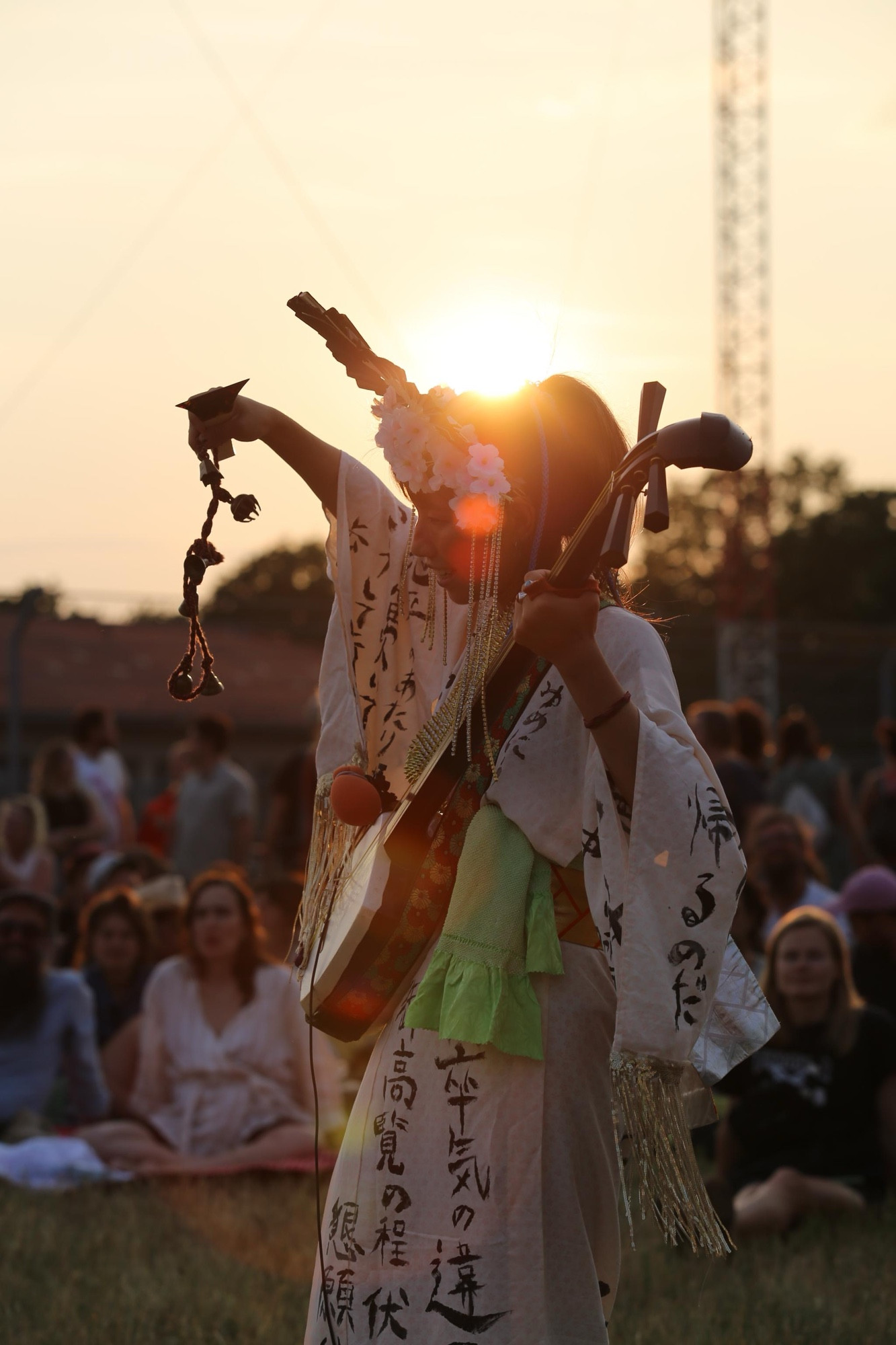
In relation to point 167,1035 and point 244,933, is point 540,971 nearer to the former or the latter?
point 244,933

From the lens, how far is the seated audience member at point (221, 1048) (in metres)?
7.23

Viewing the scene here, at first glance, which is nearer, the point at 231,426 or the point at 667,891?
the point at 667,891

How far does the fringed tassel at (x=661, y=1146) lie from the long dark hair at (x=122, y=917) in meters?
6.22

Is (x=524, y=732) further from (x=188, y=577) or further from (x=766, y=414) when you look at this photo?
(x=766, y=414)

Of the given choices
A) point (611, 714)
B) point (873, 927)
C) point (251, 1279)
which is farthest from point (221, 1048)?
point (611, 714)

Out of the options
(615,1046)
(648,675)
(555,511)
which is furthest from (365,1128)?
(555,511)

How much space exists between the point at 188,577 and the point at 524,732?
2.09ft

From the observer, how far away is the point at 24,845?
10.0m

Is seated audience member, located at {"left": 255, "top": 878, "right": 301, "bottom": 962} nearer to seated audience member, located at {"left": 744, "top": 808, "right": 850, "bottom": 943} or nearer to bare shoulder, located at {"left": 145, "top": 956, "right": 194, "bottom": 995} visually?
bare shoulder, located at {"left": 145, "top": 956, "right": 194, "bottom": 995}

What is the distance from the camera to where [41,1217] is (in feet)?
19.3

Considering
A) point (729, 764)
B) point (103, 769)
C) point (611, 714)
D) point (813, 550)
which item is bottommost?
point (611, 714)

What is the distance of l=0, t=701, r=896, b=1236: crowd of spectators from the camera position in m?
6.26

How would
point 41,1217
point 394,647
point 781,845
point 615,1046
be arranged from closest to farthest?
1. point 615,1046
2. point 394,647
3. point 41,1217
4. point 781,845

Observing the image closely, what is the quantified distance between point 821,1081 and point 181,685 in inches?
166
